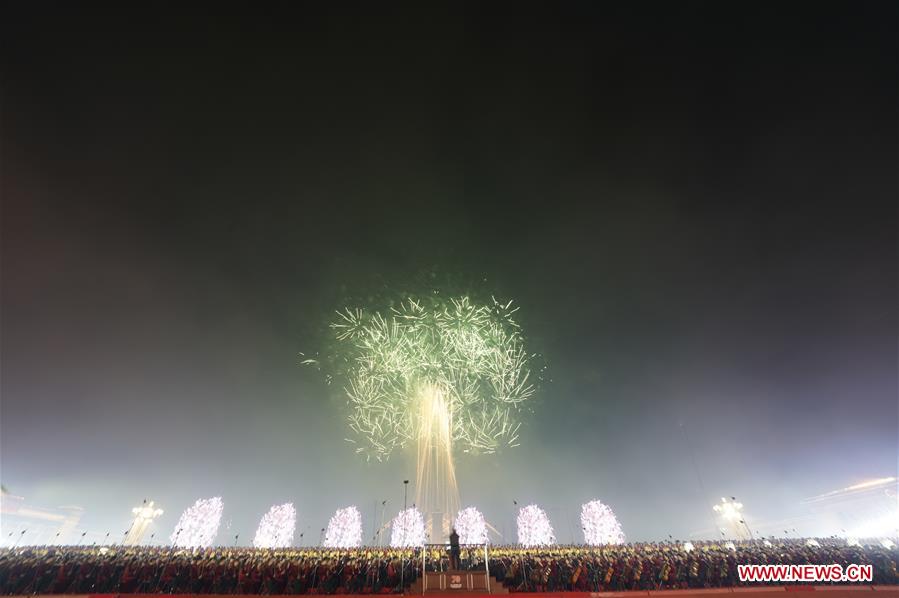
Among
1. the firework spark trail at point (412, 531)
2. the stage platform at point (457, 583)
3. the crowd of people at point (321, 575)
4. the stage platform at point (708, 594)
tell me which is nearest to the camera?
the stage platform at point (708, 594)

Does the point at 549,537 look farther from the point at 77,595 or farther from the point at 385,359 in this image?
the point at 77,595

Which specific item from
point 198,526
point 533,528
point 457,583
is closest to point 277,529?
point 198,526

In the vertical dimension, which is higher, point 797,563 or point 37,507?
point 37,507

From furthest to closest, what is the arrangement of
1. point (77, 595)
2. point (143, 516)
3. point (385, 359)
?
point (143, 516)
point (385, 359)
point (77, 595)

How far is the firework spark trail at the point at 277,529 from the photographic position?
65.8 metres

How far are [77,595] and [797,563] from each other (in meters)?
40.3

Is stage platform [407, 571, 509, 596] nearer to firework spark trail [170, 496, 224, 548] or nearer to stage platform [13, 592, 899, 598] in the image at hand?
stage platform [13, 592, 899, 598]

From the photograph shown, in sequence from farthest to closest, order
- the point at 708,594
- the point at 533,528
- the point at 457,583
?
the point at 533,528, the point at 708,594, the point at 457,583

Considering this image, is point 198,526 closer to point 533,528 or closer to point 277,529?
point 277,529

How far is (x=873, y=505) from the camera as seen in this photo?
95.3 m

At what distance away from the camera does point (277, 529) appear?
67500 millimetres

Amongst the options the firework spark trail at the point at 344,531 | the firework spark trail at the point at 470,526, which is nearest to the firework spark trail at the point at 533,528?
the firework spark trail at the point at 470,526

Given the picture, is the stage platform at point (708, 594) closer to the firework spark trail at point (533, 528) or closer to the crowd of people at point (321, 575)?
the crowd of people at point (321, 575)

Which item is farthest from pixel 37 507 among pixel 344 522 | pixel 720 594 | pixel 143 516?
pixel 720 594
